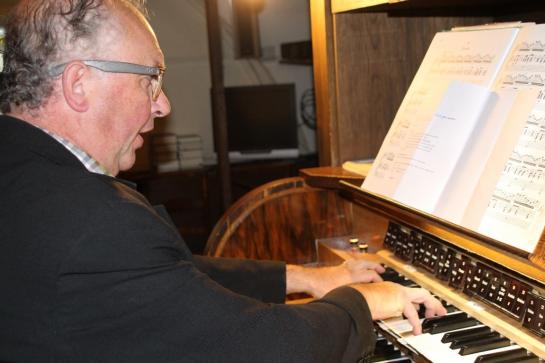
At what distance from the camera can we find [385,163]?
1727 millimetres

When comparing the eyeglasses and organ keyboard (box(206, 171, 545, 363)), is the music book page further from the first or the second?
the eyeglasses

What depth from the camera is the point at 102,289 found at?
3.45ft

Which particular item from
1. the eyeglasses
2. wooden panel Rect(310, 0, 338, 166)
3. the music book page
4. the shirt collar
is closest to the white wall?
wooden panel Rect(310, 0, 338, 166)

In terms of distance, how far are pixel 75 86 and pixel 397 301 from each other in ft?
2.69

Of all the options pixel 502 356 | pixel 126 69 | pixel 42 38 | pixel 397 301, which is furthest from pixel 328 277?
pixel 42 38

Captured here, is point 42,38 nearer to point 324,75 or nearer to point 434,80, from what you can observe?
point 434,80

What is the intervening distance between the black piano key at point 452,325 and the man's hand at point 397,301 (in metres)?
0.03

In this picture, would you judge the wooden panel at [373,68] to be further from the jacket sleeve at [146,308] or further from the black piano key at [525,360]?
the jacket sleeve at [146,308]

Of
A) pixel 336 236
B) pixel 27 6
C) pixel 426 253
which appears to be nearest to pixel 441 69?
pixel 426 253

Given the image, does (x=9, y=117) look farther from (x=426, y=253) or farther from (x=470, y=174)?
(x=426, y=253)

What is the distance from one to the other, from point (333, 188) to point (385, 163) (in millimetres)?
467

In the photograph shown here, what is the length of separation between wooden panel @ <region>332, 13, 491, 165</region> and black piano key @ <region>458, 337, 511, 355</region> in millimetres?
1009

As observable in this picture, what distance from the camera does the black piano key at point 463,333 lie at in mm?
1398

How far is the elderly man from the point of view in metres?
1.06
